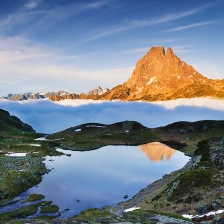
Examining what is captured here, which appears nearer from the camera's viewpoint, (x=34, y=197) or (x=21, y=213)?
(x=21, y=213)

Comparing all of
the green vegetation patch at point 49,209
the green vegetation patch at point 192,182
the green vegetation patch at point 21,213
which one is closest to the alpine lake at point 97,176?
the green vegetation patch at point 49,209

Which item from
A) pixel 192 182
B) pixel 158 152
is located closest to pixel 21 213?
pixel 192 182

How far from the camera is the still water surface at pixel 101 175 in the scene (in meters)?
63.7

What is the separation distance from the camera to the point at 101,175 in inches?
3369

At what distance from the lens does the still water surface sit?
6372 cm

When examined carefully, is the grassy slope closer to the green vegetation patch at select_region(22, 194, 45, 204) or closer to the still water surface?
the green vegetation patch at select_region(22, 194, 45, 204)

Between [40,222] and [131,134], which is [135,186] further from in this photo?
[131,134]

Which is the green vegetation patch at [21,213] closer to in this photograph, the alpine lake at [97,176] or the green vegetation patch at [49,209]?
the alpine lake at [97,176]

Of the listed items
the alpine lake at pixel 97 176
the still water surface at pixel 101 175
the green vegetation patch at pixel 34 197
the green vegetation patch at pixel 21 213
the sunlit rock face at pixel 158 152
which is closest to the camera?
the green vegetation patch at pixel 21 213

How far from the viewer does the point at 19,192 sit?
6812 centimetres

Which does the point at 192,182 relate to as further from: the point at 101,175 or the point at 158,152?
the point at 158,152

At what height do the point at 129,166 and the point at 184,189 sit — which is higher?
the point at 184,189

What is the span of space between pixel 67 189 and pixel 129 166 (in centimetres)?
3441

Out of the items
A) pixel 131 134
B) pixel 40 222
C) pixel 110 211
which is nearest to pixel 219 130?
pixel 131 134
